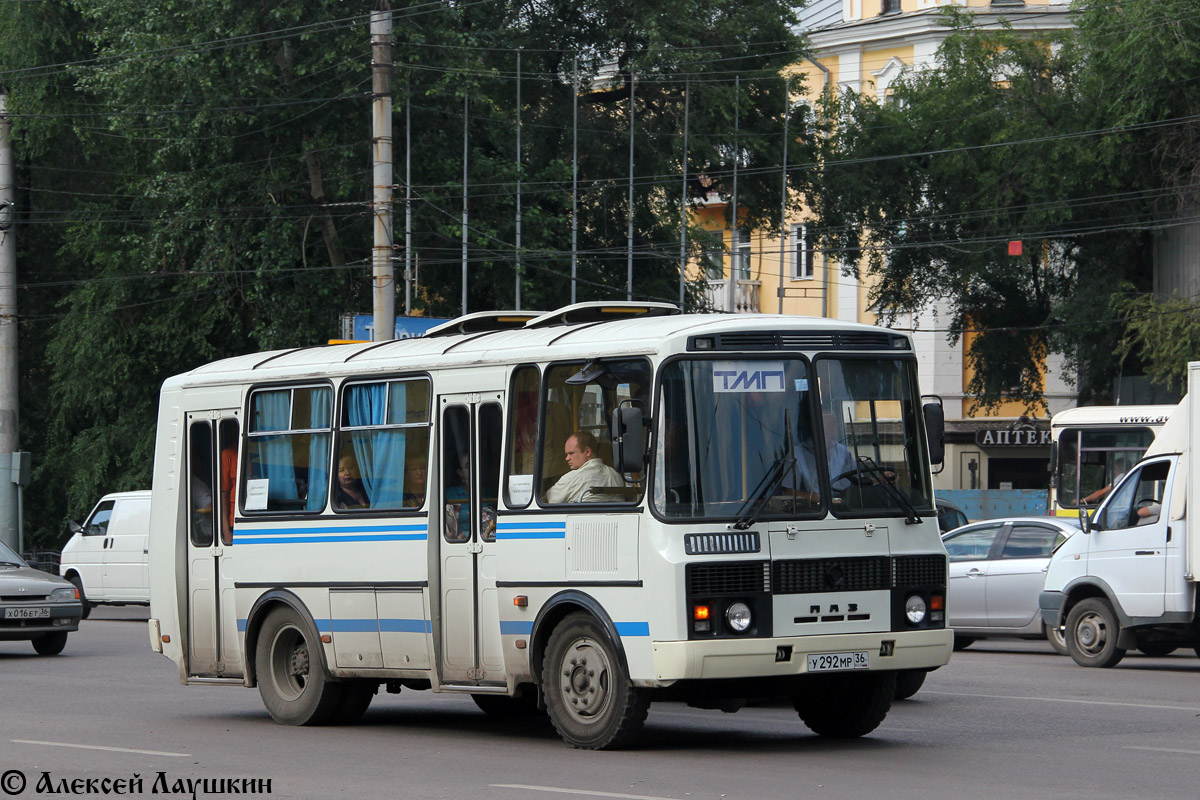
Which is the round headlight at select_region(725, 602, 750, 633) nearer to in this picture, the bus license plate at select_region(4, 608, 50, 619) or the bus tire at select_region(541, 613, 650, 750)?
the bus tire at select_region(541, 613, 650, 750)

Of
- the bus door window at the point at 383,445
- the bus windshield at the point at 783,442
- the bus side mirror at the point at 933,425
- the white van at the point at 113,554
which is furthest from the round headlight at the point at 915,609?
the white van at the point at 113,554

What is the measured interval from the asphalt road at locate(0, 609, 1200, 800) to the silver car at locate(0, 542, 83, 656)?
3.88 meters

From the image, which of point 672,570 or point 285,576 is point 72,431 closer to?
point 285,576

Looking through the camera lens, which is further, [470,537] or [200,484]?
[200,484]

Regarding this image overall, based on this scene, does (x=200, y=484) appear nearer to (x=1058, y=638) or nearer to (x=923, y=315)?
(x=1058, y=638)

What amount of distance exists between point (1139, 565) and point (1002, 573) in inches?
117

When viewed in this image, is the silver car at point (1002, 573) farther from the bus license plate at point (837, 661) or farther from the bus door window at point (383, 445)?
the bus license plate at point (837, 661)

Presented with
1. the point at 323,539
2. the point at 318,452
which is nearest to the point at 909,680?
the point at 323,539

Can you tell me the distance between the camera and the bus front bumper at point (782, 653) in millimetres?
10328

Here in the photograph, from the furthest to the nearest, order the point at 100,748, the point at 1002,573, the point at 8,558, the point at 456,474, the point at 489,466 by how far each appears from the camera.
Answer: the point at 8,558, the point at 1002,573, the point at 456,474, the point at 489,466, the point at 100,748

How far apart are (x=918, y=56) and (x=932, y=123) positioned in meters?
11.9

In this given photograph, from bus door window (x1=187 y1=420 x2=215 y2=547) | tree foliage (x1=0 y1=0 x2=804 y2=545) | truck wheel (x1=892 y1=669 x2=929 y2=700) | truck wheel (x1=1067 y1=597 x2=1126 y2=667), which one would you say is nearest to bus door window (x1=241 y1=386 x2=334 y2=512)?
bus door window (x1=187 y1=420 x2=215 y2=547)

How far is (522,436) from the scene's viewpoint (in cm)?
1167

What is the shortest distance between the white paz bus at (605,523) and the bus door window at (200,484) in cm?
69
